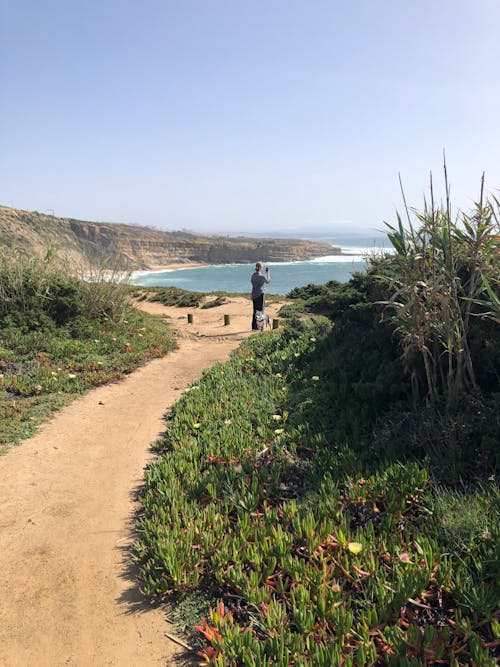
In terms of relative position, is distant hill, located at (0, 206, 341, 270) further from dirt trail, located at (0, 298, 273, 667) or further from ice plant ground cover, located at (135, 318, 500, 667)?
ice plant ground cover, located at (135, 318, 500, 667)

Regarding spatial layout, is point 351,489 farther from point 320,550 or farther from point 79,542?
point 79,542

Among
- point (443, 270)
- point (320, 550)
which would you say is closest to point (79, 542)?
point (320, 550)

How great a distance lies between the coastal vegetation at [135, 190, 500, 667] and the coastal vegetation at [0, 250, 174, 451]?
8.58 feet

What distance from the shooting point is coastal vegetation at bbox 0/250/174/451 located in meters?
7.07

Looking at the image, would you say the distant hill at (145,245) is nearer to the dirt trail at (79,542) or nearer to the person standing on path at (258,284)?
the person standing on path at (258,284)

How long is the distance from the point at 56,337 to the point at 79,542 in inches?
276

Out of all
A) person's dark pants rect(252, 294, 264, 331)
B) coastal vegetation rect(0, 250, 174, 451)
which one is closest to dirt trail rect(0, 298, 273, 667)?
coastal vegetation rect(0, 250, 174, 451)

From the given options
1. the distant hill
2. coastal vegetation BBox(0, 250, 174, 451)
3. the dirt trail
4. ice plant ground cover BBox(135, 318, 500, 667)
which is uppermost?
the distant hill

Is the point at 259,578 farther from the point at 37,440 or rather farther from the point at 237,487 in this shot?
the point at 37,440

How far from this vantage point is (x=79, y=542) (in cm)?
377

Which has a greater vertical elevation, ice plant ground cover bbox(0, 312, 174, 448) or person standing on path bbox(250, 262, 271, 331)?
person standing on path bbox(250, 262, 271, 331)

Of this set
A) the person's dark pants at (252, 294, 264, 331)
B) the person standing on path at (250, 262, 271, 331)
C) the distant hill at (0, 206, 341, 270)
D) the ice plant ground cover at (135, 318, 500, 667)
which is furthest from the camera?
the distant hill at (0, 206, 341, 270)

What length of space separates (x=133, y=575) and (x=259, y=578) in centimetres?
106

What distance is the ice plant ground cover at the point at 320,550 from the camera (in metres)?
2.49
